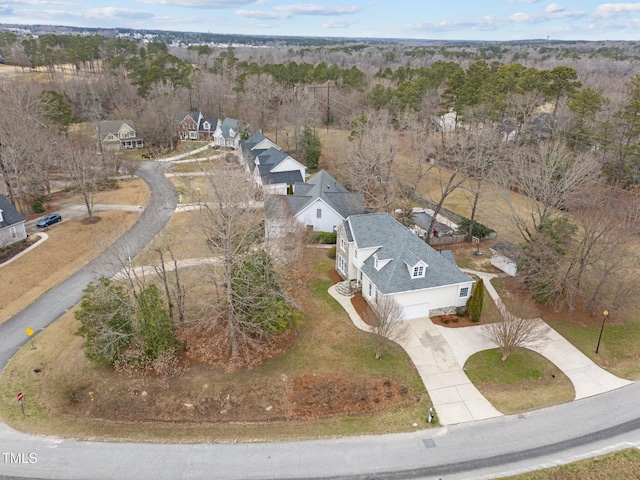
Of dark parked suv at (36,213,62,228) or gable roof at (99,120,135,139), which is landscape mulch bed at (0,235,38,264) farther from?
gable roof at (99,120,135,139)

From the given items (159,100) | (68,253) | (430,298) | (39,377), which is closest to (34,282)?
(68,253)

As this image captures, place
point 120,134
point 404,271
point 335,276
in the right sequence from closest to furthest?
point 404,271 < point 335,276 < point 120,134

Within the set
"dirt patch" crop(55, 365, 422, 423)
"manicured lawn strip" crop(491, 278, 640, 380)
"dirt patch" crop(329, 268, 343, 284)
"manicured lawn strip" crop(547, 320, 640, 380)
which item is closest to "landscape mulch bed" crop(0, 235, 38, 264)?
"dirt patch" crop(55, 365, 422, 423)

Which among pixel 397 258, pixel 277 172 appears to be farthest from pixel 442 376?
pixel 277 172

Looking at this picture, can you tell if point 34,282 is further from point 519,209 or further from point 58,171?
point 519,209

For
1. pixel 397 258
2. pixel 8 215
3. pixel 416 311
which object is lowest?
pixel 416 311

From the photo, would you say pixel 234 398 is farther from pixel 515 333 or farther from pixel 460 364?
pixel 515 333
